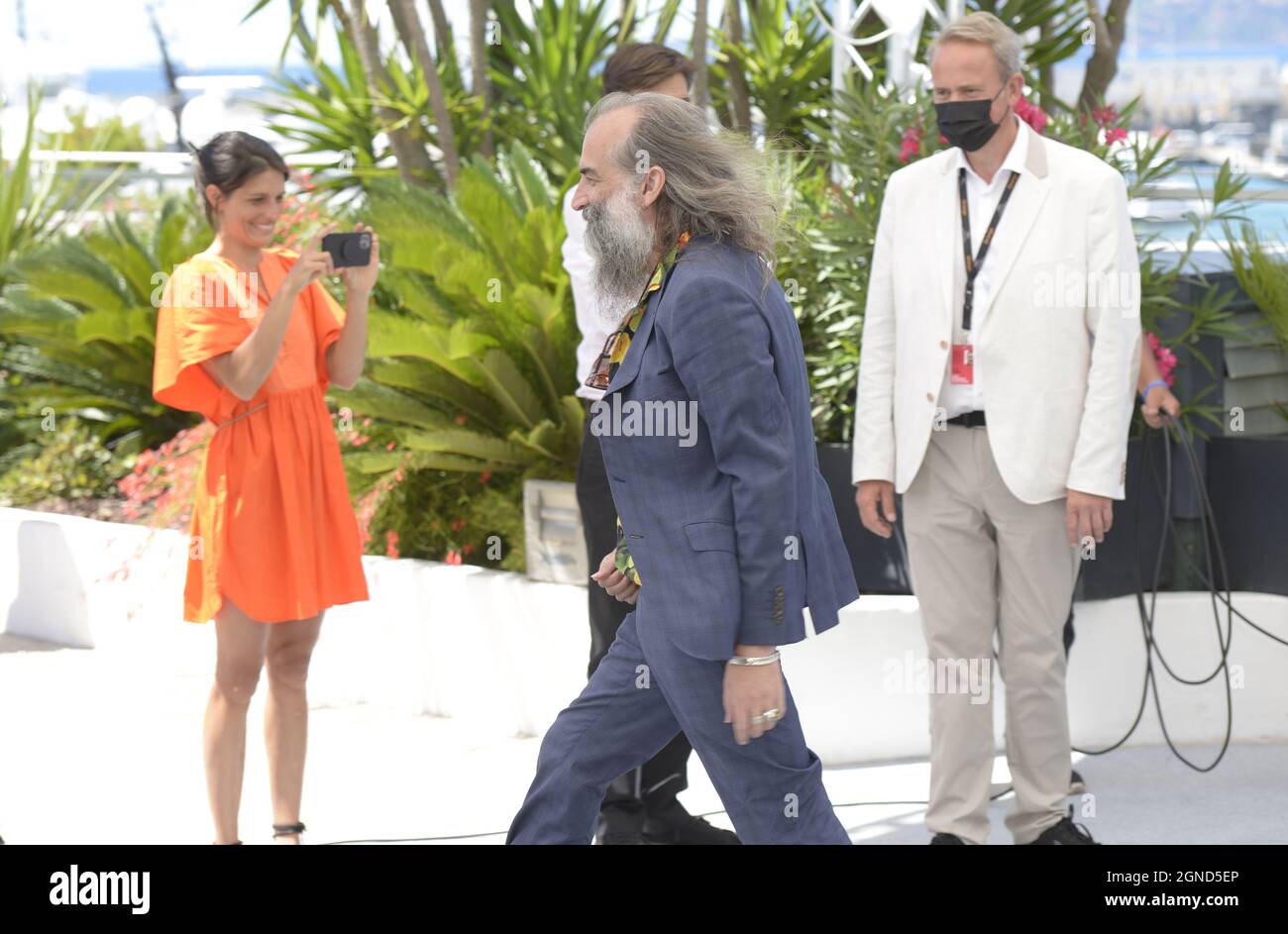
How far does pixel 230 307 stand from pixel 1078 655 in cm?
283

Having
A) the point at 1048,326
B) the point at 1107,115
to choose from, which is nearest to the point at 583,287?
the point at 1048,326

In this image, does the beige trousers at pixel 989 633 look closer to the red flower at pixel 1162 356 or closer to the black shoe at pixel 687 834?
the black shoe at pixel 687 834

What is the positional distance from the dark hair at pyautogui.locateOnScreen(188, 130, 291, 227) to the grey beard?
4.09 ft

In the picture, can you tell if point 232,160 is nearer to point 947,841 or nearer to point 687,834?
point 687,834

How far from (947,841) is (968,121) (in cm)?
181

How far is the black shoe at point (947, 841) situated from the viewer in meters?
4.02

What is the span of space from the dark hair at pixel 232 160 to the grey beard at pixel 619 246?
1.25 m

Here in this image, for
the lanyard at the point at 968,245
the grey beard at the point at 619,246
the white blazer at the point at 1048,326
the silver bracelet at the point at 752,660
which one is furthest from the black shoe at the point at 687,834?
the grey beard at the point at 619,246

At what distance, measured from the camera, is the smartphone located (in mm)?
3990

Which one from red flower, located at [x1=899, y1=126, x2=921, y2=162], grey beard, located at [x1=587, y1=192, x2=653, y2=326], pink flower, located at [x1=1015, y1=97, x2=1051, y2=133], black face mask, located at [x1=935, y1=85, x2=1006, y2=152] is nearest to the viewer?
grey beard, located at [x1=587, y1=192, x2=653, y2=326]

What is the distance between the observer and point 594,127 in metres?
2.92

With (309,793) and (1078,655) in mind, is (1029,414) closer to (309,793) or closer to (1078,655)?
(1078,655)

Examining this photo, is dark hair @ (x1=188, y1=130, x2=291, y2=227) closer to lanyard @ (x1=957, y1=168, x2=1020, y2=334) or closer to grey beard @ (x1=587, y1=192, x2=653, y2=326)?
grey beard @ (x1=587, y1=192, x2=653, y2=326)

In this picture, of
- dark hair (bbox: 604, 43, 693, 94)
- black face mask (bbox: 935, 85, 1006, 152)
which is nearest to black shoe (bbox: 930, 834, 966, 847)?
black face mask (bbox: 935, 85, 1006, 152)
